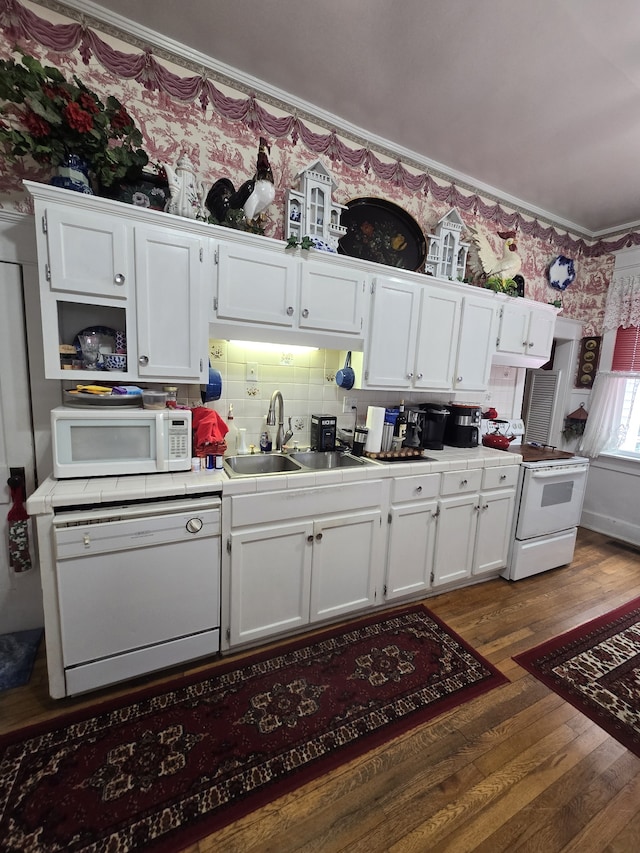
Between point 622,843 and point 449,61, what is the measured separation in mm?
3397

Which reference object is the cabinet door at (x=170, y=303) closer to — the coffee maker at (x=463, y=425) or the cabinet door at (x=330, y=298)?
the cabinet door at (x=330, y=298)

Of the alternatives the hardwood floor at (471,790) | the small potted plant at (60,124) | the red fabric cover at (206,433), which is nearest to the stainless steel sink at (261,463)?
the red fabric cover at (206,433)

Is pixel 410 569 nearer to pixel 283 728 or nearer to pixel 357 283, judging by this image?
pixel 283 728

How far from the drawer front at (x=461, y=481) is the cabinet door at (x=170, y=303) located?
170 centimetres

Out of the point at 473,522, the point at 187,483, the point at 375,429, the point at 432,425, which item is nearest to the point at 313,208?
the point at 375,429

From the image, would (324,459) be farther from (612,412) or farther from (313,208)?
(612,412)

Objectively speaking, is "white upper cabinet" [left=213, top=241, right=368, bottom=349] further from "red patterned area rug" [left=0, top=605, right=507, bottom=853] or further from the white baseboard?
the white baseboard

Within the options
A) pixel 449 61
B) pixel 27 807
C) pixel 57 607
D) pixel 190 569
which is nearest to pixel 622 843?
pixel 190 569

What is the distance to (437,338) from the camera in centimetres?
249

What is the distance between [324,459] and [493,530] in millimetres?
1402

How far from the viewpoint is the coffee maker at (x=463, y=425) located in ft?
9.02

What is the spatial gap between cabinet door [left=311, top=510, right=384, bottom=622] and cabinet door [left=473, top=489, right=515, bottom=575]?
868 millimetres

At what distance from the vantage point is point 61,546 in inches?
55.5

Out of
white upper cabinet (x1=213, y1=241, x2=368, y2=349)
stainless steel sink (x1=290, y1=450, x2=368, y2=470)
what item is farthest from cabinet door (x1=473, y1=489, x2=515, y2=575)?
white upper cabinet (x1=213, y1=241, x2=368, y2=349)
